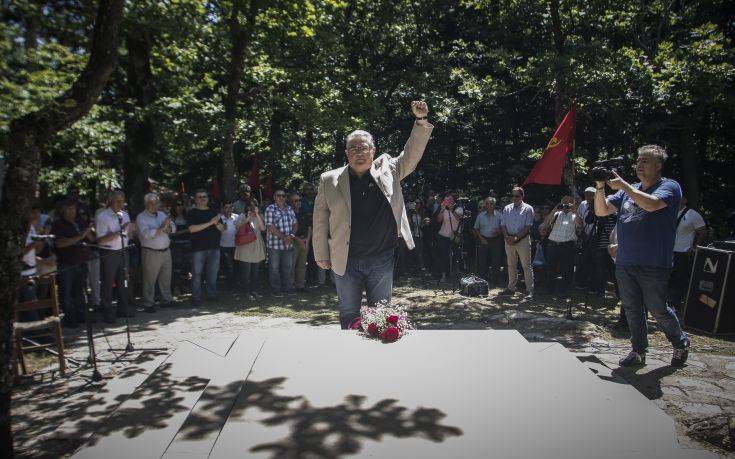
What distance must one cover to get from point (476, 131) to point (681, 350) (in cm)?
1638

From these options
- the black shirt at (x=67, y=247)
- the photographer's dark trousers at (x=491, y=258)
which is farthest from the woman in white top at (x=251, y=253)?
the photographer's dark trousers at (x=491, y=258)

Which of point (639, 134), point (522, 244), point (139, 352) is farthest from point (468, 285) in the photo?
point (639, 134)

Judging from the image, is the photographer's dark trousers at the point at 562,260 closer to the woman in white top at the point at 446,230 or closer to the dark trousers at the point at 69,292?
the woman in white top at the point at 446,230

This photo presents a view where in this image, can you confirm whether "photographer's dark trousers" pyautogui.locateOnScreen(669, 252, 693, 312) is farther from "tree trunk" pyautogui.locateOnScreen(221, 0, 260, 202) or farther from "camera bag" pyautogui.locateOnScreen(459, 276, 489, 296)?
"tree trunk" pyautogui.locateOnScreen(221, 0, 260, 202)

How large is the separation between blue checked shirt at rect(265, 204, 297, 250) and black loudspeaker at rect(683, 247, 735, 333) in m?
7.61

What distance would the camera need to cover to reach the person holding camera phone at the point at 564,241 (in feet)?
35.3

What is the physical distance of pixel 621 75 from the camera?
1067 centimetres

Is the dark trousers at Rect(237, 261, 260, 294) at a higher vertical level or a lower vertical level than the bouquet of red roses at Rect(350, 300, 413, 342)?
lower

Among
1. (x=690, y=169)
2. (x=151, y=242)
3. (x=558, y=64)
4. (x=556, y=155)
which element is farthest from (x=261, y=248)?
(x=690, y=169)

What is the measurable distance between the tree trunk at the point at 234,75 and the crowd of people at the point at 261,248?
4.41 ft

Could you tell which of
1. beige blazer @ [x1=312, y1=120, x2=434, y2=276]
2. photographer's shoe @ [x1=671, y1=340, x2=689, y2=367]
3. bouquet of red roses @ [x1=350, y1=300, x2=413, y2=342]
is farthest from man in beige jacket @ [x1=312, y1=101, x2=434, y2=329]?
photographer's shoe @ [x1=671, y1=340, x2=689, y2=367]

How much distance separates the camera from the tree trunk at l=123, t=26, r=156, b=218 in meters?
12.1

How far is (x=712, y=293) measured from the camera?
7.27 meters

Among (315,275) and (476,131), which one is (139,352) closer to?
(315,275)
